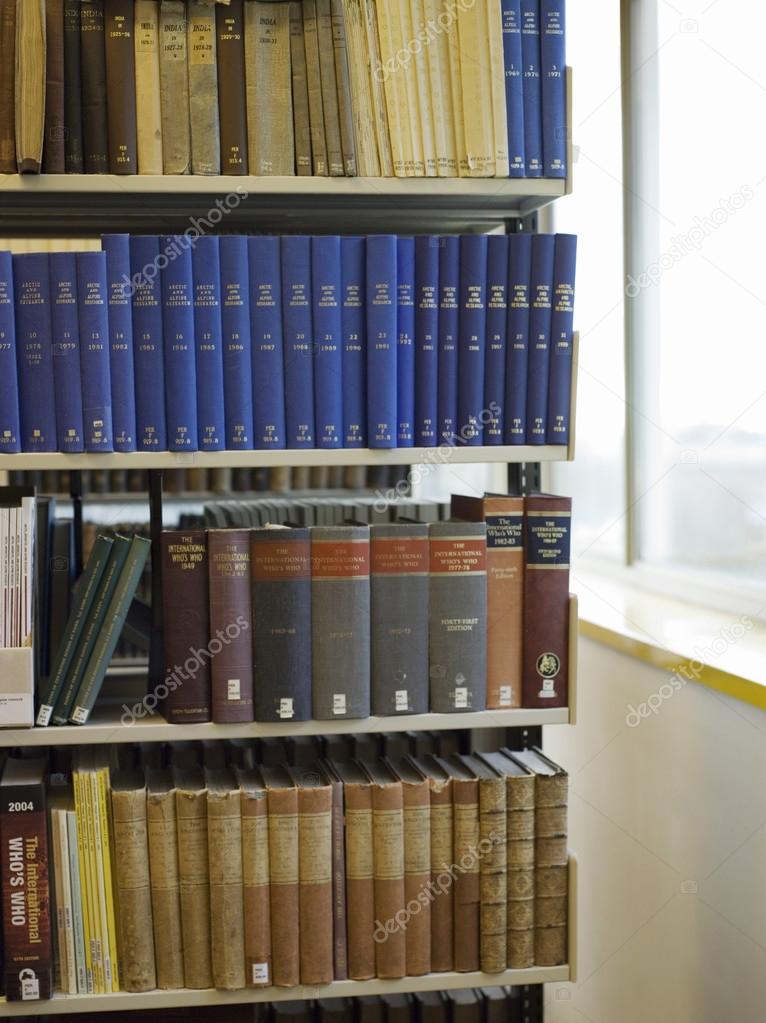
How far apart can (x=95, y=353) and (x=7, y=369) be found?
121mm

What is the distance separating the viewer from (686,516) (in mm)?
2447

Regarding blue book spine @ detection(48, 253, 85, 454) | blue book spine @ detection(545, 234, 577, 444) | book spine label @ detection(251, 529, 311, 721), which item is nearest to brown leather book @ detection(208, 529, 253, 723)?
book spine label @ detection(251, 529, 311, 721)

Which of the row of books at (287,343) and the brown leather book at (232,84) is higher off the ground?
the brown leather book at (232,84)

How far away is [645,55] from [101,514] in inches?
79.7

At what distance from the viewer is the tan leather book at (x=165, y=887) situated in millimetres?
1479

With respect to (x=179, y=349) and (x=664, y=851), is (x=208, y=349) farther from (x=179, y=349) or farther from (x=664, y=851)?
(x=664, y=851)

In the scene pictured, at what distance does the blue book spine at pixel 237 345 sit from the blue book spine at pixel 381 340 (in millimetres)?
174

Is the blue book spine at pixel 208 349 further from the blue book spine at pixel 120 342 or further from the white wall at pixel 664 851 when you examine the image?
the white wall at pixel 664 851

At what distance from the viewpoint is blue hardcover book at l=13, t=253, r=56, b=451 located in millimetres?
1422

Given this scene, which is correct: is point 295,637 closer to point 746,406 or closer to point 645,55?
point 746,406

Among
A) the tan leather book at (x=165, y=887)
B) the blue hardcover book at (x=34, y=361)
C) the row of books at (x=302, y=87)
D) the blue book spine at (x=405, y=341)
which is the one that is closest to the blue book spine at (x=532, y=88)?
the row of books at (x=302, y=87)

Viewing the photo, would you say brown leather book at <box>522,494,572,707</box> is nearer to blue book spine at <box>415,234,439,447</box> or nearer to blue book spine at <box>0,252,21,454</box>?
blue book spine at <box>415,234,439,447</box>

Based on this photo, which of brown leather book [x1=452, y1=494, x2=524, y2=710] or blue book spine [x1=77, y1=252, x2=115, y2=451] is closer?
blue book spine [x1=77, y1=252, x2=115, y2=451]

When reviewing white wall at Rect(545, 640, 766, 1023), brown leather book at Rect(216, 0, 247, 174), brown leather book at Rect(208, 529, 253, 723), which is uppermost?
Answer: brown leather book at Rect(216, 0, 247, 174)
